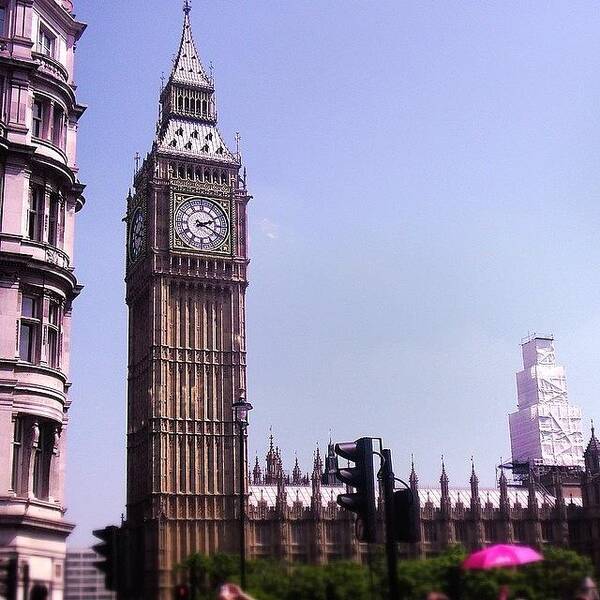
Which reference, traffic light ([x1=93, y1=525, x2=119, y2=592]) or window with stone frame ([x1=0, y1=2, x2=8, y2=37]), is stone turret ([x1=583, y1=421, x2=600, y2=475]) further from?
traffic light ([x1=93, y1=525, x2=119, y2=592])

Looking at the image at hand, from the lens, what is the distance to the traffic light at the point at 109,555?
15398mm

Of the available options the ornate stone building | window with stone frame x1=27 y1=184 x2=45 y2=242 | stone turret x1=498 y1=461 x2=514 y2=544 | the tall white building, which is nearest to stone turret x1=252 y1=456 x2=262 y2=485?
the ornate stone building

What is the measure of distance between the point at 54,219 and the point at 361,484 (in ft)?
64.6

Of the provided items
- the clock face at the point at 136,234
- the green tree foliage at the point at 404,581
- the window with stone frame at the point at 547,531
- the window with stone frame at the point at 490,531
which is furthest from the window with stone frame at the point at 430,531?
the green tree foliage at the point at 404,581

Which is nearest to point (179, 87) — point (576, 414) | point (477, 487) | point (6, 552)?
point (477, 487)

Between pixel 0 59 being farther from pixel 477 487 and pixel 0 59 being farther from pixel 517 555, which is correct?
pixel 477 487

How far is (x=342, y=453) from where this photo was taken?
57.9 ft

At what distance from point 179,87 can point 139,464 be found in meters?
39.1

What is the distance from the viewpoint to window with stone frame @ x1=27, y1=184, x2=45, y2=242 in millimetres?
32844

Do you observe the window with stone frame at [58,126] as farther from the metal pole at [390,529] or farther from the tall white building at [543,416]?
the tall white building at [543,416]

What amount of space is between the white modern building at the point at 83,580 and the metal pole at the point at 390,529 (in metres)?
4.81

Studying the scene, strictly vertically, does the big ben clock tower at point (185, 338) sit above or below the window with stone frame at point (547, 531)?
above

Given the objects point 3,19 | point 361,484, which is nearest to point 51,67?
point 3,19

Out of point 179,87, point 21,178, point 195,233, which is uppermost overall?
point 179,87
